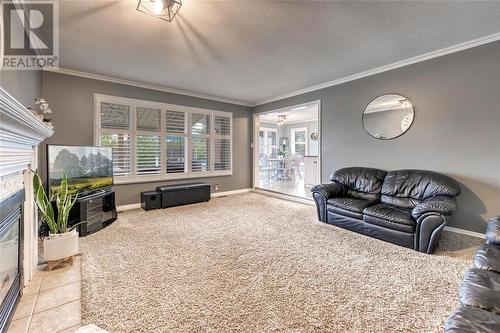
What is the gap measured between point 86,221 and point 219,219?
1.94 m

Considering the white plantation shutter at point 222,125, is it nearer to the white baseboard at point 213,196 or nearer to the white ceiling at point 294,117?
the white baseboard at point 213,196

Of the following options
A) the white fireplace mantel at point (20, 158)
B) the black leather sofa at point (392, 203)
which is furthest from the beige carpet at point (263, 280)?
the white fireplace mantel at point (20, 158)

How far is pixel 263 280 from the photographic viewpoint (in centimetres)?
207

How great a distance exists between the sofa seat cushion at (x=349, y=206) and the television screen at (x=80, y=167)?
376cm

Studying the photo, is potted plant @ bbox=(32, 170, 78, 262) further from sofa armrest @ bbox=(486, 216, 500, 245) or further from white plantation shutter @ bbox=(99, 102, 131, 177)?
sofa armrest @ bbox=(486, 216, 500, 245)

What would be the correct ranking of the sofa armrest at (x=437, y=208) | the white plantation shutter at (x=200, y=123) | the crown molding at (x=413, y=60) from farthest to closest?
the white plantation shutter at (x=200, y=123) → the crown molding at (x=413, y=60) → the sofa armrest at (x=437, y=208)

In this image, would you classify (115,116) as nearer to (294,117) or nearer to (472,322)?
(472,322)

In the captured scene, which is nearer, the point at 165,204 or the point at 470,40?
the point at 470,40

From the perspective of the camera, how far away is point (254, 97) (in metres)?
5.88

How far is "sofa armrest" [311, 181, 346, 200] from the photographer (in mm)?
3742

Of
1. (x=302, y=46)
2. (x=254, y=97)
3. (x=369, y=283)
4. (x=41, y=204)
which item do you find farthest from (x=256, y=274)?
(x=254, y=97)

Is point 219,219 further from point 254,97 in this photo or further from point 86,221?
point 254,97

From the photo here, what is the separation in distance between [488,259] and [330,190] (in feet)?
7.31

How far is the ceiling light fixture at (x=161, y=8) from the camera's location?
2073 millimetres
